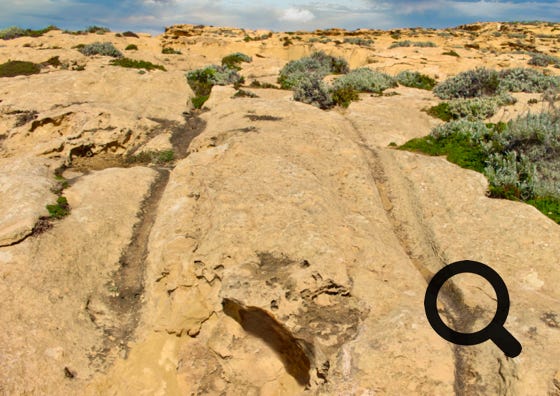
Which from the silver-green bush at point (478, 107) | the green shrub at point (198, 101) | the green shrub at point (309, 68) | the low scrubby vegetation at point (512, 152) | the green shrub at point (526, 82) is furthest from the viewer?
the green shrub at point (309, 68)

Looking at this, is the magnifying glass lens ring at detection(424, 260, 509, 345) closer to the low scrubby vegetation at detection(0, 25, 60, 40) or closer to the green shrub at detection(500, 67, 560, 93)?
the green shrub at detection(500, 67, 560, 93)

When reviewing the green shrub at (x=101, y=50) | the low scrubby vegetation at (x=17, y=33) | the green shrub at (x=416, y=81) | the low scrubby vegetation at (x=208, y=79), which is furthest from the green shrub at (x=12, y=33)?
the green shrub at (x=416, y=81)

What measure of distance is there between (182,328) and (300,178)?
13.9 feet

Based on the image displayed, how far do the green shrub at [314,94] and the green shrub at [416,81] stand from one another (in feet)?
25.1

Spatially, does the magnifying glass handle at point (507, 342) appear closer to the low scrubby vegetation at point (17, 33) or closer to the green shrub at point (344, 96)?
the green shrub at point (344, 96)

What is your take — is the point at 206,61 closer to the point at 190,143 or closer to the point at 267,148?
the point at 190,143

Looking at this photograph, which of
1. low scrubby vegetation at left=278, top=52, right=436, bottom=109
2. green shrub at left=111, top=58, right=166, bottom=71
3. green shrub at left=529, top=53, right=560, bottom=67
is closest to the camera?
low scrubby vegetation at left=278, top=52, right=436, bottom=109

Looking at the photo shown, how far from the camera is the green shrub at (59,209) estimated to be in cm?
916

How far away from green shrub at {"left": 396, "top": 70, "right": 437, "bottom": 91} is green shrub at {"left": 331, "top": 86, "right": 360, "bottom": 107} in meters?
6.08

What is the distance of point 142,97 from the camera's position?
17.7m

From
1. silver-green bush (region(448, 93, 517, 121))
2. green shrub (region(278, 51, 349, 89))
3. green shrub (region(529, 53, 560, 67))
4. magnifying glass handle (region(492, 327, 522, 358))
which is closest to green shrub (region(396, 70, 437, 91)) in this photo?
green shrub (region(278, 51, 349, 89))

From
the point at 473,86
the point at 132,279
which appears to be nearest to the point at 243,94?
the point at 473,86

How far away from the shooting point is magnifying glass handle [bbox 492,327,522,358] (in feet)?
18.5

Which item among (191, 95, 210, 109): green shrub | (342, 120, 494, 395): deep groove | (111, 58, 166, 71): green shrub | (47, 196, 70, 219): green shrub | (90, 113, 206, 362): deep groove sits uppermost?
(111, 58, 166, 71): green shrub
